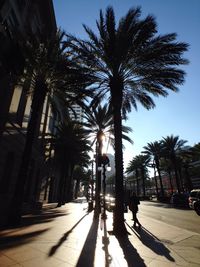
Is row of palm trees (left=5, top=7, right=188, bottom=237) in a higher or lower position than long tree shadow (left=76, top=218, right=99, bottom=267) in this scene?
higher

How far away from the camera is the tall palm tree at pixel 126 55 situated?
38.6ft

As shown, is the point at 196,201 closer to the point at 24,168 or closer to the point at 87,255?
the point at 24,168

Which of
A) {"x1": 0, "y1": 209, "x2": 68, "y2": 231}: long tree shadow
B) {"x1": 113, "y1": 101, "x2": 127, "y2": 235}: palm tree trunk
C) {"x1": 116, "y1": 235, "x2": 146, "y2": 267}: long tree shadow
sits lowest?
{"x1": 116, "y1": 235, "x2": 146, "y2": 267}: long tree shadow

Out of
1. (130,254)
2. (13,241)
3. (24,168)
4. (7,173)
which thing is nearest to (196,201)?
(130,254)

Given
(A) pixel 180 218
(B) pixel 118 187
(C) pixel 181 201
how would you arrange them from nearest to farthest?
1. (B) pixel 118 187
2. (A) pixel 180 218
3. (C) pixel 181 201

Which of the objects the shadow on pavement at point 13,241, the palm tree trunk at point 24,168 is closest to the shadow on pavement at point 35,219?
the palm tree trunk at point 24,168

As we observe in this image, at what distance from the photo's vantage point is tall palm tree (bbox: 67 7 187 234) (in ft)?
38.6

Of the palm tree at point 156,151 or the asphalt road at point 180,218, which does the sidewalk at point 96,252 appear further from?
the palm tree at point 156,151

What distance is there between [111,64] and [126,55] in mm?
989

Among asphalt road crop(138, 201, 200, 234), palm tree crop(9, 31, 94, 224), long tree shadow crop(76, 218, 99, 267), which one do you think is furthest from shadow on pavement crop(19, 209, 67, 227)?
asphalt road crop(138, 201, 200, 234)

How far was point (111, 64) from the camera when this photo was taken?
40.2ft

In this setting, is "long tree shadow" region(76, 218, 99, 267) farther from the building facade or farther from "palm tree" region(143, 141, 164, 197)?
"palm tree" region(143, 141, 164, 197)

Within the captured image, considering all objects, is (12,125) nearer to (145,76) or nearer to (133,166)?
(145,76)

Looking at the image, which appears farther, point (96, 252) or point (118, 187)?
point (118, 187)
